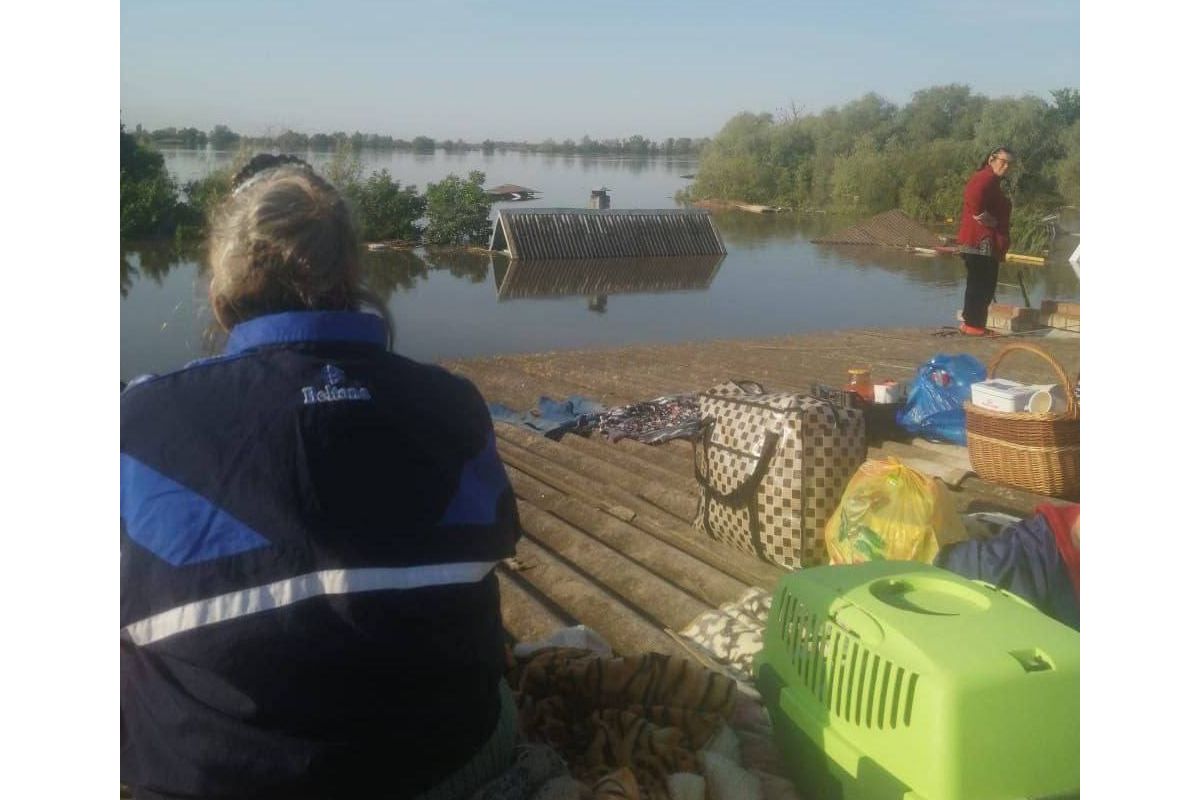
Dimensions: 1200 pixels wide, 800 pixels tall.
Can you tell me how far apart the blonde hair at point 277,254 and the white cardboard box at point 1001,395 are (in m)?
3.12

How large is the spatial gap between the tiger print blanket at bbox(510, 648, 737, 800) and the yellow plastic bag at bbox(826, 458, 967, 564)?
34.3 inches

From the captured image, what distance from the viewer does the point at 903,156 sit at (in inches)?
1195

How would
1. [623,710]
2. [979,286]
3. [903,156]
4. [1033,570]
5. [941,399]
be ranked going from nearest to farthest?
[623,710] → [1033,570] → [941,399] → [979,286] → [903,156]

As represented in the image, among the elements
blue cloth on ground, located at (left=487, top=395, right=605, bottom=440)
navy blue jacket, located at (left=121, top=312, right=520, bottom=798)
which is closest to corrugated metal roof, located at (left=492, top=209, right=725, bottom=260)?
blue cloth on ground, located at (left=487, top=395, right=605, bottom=440)

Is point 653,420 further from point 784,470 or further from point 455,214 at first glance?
point 455,214

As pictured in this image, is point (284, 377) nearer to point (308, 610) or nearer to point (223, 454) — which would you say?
point (223, 454)

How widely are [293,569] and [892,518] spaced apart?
1.99 meters

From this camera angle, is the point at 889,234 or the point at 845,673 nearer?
the point at 845,673

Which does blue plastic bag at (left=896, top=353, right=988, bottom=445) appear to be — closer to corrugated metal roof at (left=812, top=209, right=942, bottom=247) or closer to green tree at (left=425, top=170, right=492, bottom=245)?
corrugated metal roof at (left=812, top=209, right=942, bottom=247)

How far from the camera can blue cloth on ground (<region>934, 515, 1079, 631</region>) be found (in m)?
2.77

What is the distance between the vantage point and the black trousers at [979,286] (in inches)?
373

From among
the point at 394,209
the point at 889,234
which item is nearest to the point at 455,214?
the point at 394,209

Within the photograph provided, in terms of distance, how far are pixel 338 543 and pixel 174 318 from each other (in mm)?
894
